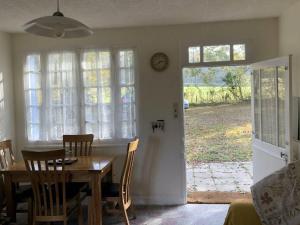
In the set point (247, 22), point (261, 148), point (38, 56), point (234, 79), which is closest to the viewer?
point (261, 148)

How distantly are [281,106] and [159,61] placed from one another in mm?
1716

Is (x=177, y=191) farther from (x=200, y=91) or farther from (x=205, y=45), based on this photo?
(x=200, y=91)

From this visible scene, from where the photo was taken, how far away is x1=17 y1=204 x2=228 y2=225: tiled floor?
4.04 m

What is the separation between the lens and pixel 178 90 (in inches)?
181

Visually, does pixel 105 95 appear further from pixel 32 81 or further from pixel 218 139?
pixel 218 139

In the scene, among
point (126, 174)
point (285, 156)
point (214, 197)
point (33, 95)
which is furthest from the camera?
point (214, 197)

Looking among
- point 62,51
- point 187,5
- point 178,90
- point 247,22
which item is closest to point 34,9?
point 62,51

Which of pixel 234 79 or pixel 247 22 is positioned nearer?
pixel 247 22

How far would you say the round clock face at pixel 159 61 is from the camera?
4.58 m

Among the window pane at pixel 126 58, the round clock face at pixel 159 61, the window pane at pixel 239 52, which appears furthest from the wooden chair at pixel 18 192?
the window pane at pixel 239 52

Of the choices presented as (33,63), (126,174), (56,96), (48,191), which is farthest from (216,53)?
(48,191)

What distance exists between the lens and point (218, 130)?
7.88 m

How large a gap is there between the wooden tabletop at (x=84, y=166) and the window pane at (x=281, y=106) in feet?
6.24

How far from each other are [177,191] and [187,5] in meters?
2.45
